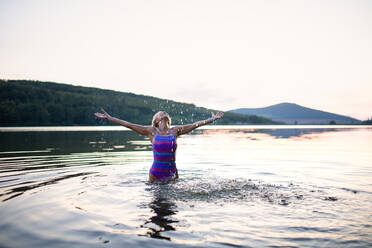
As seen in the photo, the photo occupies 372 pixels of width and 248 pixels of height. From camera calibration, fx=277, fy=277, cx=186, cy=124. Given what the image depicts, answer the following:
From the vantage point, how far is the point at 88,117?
137m

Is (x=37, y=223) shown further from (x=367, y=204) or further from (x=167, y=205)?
(x=367, y=204)

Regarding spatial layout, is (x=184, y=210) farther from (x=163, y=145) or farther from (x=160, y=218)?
(x=163, y=145)

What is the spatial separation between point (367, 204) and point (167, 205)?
511cm

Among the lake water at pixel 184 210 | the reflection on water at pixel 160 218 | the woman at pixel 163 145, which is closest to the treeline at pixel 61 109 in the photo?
the lake water at pixel 184 210

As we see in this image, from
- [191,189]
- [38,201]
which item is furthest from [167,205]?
[38,201]

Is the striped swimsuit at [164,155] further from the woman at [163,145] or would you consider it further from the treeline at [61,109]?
the treeline at [61,109]

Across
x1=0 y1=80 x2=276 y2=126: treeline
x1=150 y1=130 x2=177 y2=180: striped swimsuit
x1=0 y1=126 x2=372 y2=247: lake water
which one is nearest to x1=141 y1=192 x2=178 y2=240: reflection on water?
x1=0 y1=126 x2=372 y2=247: lake water

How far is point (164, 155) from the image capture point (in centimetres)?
861

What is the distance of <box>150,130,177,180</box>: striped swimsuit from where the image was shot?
336 inches

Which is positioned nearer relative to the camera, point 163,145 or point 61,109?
point 163,145

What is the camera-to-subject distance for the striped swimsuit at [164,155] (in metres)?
8.53

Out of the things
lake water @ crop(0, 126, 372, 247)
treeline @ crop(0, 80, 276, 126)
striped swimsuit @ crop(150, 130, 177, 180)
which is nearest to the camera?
lake water @ crop(0, 126, 372, 247)

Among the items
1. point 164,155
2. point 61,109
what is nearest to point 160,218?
point 164,155

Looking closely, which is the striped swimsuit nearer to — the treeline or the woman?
the woman
